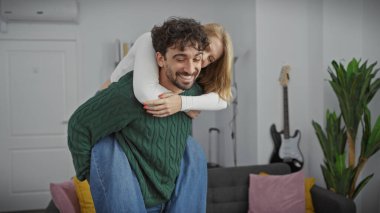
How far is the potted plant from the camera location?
292cm

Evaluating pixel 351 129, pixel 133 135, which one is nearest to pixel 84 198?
pixel 133 135

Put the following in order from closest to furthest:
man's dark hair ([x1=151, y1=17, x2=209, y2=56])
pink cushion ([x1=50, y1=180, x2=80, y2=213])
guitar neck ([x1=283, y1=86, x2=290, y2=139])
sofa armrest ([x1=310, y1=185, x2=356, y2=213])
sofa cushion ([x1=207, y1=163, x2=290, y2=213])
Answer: man's dark hair ([x1=151, y1=17, x2=209, y2=56]), pink cushion ([x1=50, y1=180, x2=80, y2=213]), sofa armrest ([x1=310, y1=185, x2=356, y2=213]), sofa cushion ([x1=207, y1=163, x2=290, y2=213]), guitar neck ([x1=283, y1=86, x2=290, y2=139])

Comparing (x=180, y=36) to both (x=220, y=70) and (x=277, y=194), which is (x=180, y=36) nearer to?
(x=220, y=70)

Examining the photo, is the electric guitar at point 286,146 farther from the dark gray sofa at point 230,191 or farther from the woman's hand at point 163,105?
the woman's hand at point 163,105

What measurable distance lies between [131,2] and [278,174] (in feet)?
9.99

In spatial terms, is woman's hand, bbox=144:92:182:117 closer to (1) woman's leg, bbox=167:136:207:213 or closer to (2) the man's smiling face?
(2) the man's smiling face

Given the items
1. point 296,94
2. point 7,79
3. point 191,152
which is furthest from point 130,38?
point 191,152

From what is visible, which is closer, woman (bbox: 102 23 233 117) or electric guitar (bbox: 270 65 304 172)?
woman (bbox: 102 23 233 117)

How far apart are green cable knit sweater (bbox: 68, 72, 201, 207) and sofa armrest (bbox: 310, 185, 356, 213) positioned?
5.97ft

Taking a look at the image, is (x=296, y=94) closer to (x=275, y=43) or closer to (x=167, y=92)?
(x=275, y=43)

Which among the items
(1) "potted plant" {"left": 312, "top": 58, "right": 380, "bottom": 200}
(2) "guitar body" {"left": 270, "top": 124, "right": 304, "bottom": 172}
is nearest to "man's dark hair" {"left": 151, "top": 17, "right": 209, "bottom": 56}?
(1) "potted plant" {"left": 312, "top": 58, "right": 380, "bottom": 200}

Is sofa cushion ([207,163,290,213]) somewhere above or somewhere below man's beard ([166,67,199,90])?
below

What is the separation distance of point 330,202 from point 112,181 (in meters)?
2.09

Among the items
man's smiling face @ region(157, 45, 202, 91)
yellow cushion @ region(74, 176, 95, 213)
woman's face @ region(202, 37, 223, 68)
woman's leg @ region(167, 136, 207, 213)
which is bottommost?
yellow cushion @ region(74, 176, 95, 213)
